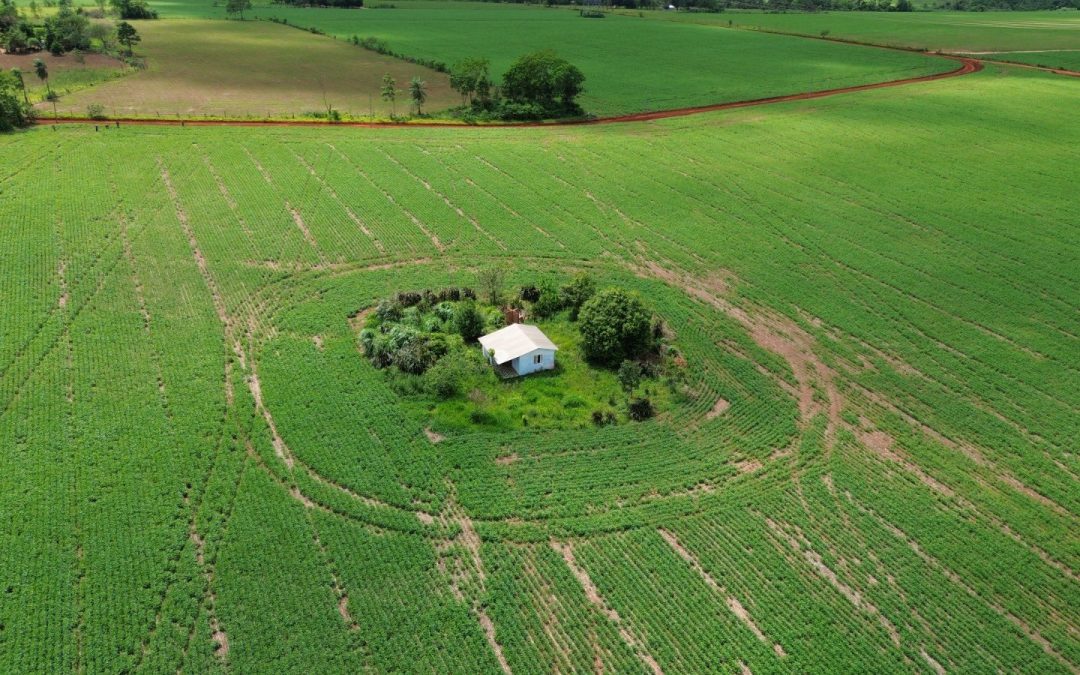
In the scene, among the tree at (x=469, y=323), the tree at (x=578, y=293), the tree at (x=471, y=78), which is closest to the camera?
the tree at (x=469, y=323)

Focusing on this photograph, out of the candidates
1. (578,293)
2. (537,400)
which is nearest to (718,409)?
(537,400)

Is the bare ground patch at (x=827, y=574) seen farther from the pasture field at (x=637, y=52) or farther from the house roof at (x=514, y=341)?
the pasture field at (x=637, y=52)

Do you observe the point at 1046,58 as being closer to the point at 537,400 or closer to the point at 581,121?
the point at 581,121

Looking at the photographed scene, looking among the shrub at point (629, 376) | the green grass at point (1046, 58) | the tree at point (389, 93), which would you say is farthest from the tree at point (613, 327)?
the green grass at point (1046, 58)

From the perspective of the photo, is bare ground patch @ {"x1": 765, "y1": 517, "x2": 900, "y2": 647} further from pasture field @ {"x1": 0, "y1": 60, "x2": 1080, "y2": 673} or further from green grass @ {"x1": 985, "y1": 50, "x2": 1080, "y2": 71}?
green grass @ {"x1": 985, "y1": 50, "x2": 1080, "y2": 71}

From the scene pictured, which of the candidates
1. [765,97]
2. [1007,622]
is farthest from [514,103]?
[1007,622]

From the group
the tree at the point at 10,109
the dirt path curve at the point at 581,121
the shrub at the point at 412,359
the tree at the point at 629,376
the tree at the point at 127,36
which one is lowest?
the tree at the point at 629,376
